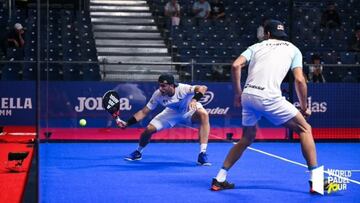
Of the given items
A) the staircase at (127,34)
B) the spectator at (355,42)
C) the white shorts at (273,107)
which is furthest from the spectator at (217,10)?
the white shorts at (273,107)

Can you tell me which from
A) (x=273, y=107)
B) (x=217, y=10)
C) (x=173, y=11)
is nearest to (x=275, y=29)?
(x=273, y=107)

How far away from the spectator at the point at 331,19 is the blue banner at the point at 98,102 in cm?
716

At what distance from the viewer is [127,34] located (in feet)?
72.6

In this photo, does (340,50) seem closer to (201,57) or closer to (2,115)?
(201,57)

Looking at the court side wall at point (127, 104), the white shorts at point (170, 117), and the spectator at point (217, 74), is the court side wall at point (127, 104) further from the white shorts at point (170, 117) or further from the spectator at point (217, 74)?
the white shorts at point (170, 117)

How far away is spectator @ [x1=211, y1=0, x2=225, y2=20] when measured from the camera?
22031mm

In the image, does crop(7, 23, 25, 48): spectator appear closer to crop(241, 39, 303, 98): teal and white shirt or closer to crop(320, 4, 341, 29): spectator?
crop(320, 4, 341, 29): spectator

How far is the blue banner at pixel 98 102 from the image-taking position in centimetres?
1438

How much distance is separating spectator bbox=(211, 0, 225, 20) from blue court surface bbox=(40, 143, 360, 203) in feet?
31.3

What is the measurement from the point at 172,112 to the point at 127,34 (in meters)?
11.7

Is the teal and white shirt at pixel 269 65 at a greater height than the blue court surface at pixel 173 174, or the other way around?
the teal and white shirt at pixel 269 65

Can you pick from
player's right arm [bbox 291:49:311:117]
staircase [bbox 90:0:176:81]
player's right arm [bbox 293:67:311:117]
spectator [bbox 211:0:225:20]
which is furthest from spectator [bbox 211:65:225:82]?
player's right arm [bbox 293:67:311:117]

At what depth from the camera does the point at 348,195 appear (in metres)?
6.97

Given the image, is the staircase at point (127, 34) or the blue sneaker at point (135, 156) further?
the staircase at point (127, 34)
